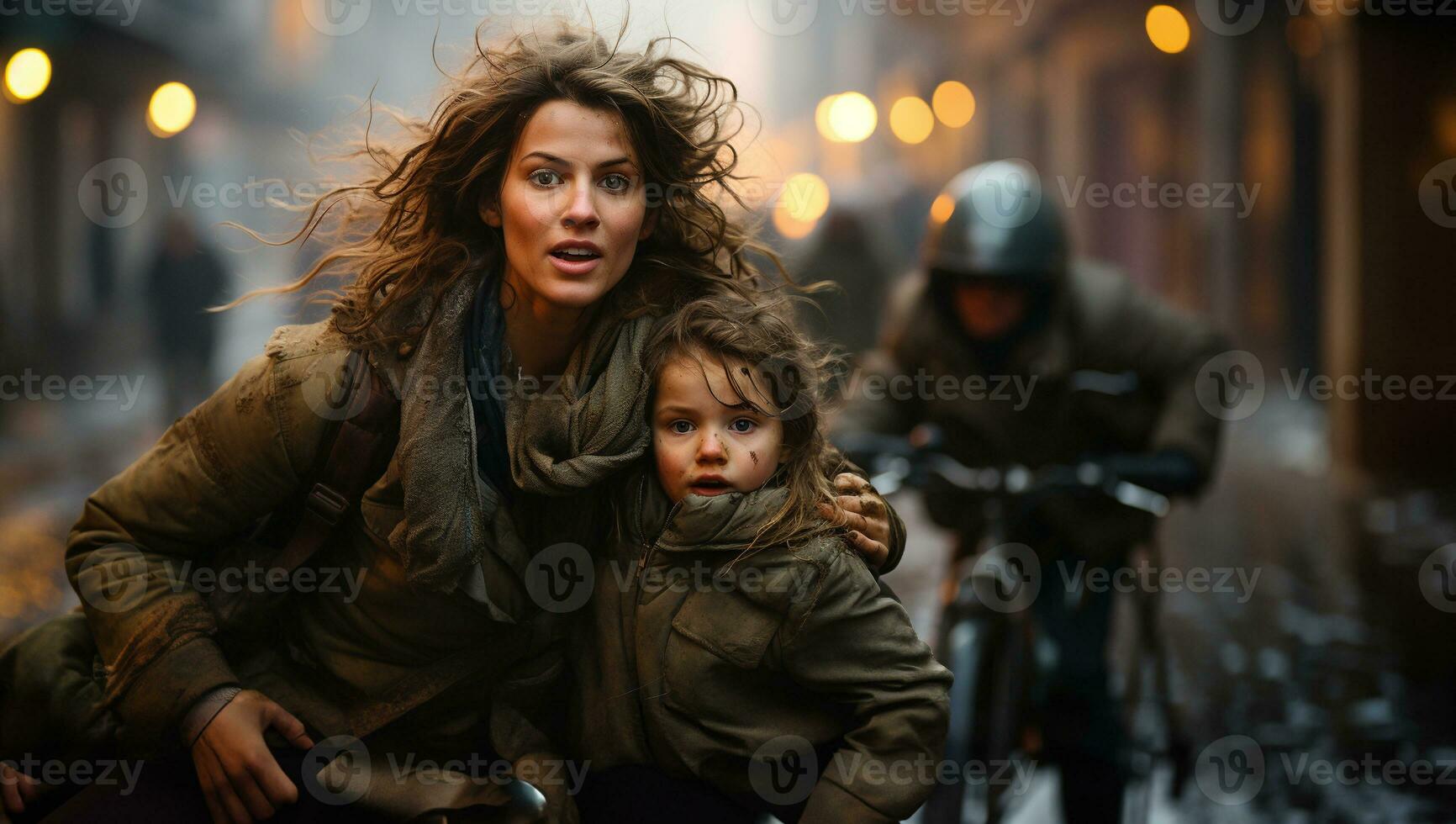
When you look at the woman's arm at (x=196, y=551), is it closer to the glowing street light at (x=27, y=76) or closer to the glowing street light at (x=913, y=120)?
the glowing street light at (x=27, y=76)

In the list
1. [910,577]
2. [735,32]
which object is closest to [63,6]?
[910,577]

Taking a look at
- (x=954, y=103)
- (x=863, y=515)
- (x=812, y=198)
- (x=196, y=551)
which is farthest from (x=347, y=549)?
(x=954, y=103)

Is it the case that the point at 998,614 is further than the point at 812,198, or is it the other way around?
the point at 812,198

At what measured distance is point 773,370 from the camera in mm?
2225

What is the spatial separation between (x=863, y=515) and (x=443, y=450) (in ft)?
2.19

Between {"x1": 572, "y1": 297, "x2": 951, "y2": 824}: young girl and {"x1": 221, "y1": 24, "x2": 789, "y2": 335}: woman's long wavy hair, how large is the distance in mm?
192

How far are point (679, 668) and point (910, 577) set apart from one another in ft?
25.1

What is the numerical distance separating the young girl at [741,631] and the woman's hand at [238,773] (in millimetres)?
466

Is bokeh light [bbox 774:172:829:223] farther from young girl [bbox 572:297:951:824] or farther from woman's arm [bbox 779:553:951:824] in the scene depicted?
woman's arm [bbox 779:553:951:824]

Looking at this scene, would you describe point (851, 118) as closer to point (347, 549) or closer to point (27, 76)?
point (27, 76)

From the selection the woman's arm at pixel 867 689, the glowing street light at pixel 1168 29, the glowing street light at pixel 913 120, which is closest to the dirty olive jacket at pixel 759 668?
the woman's arm at pixel 867 689

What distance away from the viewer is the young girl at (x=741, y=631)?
2111 mm

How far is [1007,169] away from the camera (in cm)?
516

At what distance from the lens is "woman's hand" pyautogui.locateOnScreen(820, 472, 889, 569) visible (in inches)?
86.8
